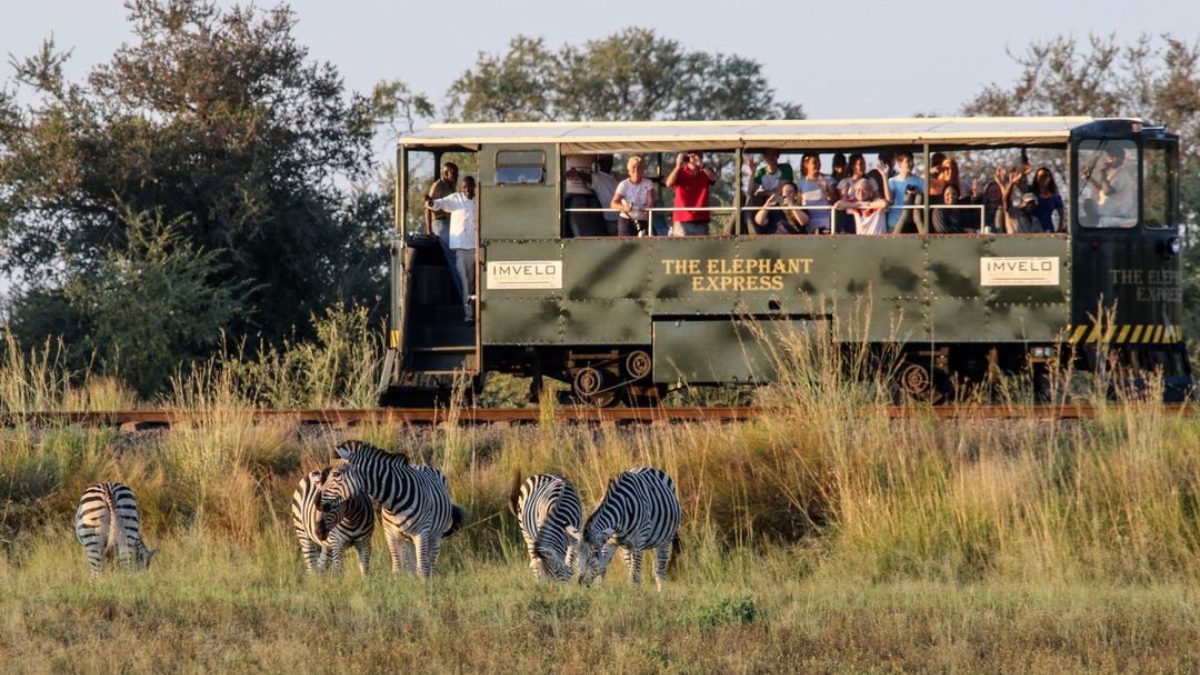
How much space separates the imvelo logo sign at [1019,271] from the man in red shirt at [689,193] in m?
A: 2.69

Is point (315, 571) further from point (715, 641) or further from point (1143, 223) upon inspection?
point (1143, 223)

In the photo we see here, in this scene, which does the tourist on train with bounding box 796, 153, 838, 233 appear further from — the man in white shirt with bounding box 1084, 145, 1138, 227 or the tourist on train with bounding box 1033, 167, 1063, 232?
the man in white shirt with bounding box 1084, 145, 1138, 227

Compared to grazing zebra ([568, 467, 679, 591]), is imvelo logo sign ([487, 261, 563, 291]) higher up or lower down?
higher up

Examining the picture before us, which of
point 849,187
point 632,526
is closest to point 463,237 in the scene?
point 849,187

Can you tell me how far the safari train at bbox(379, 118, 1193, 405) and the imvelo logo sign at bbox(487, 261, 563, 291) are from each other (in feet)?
0.06

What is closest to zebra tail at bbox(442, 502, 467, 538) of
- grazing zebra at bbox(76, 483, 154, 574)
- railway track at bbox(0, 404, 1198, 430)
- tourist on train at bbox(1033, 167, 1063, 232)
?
grazing zebra at bbox(76, 483, 154, 574)

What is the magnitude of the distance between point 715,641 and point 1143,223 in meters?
10.1

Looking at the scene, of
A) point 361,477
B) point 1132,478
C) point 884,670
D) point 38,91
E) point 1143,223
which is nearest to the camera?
point 884,670

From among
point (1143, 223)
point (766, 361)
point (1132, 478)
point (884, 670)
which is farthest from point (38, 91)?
point (884, 670)

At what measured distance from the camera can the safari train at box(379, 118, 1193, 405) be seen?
17297mm

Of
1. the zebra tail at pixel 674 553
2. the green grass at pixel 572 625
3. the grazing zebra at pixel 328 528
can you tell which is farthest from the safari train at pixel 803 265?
the green grass at pixel 572 625

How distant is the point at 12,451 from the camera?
14133 mm

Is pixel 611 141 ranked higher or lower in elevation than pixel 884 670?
higher

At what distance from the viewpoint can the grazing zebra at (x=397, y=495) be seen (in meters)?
11.1
